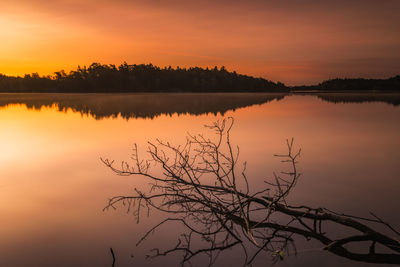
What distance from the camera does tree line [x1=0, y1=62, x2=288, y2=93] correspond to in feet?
336

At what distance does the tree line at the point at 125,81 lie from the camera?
103m

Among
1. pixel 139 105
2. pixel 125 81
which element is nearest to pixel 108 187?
pixel 139 105

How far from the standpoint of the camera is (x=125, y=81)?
104 m

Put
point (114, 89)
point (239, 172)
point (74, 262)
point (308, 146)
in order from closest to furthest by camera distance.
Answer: point (74, 262) → point (239, 172) → point (308, 146) → point (114, 89)

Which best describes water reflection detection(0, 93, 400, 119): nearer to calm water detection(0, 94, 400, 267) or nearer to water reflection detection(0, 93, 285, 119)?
water reflection detection(0, 93, 285, 119)

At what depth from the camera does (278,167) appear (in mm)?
8320

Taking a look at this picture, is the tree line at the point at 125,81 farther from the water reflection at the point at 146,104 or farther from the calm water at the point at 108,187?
the calm water at the point at 108,187

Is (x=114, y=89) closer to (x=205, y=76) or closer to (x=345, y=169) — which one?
(x=205, y=76)

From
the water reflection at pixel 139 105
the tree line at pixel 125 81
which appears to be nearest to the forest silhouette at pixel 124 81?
the tree line at pixel 125 81

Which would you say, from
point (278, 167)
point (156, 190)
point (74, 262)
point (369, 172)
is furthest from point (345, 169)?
point (74, 262)

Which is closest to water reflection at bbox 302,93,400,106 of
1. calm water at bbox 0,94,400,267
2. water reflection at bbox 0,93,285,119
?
water reflection at bbox 0,93,285,119

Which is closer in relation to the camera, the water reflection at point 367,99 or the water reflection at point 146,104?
the water reflection at point 146,104

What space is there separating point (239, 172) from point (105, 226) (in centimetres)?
358

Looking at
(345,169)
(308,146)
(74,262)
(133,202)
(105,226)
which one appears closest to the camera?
(74,262)
